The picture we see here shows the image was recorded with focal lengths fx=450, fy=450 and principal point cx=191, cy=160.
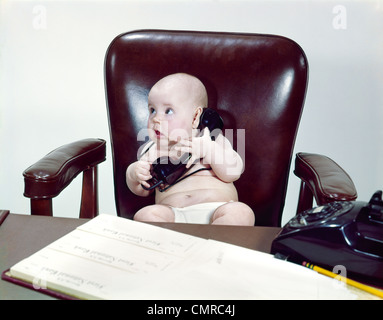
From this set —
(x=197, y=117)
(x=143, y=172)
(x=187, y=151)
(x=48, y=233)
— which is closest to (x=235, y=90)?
(x=197, y=117)

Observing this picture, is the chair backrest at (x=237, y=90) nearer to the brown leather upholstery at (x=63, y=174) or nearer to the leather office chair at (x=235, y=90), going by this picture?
the leather office chair at (x=235, y=90)

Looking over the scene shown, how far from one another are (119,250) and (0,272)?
6.8 inches

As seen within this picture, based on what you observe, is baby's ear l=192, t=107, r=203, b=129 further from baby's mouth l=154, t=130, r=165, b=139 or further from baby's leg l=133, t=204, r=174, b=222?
baby's leg l=133, t=204, r=174, b=222

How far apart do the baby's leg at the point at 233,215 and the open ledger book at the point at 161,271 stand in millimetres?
341

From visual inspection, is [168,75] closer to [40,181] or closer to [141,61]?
[141,61]

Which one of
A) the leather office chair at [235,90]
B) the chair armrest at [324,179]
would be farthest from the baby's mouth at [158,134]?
the chair armrest at [324,179]

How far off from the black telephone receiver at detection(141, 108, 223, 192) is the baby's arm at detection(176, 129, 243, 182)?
2cm

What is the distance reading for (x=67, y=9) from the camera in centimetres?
172

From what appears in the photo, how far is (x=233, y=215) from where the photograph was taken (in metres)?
1.08

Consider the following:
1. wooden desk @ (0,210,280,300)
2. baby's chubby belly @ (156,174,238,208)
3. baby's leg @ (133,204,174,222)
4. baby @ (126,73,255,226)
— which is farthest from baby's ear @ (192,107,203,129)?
wooden desk @ (0,210,280,300)

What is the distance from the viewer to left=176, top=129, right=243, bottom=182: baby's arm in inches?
46.9

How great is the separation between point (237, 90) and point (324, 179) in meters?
0.43

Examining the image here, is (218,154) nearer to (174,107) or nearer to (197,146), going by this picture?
(197,146)

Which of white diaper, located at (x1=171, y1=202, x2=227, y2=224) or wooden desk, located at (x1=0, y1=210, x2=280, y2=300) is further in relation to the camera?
white diaper, located at (x1=171, y1=202, x2=227, y2=224)
